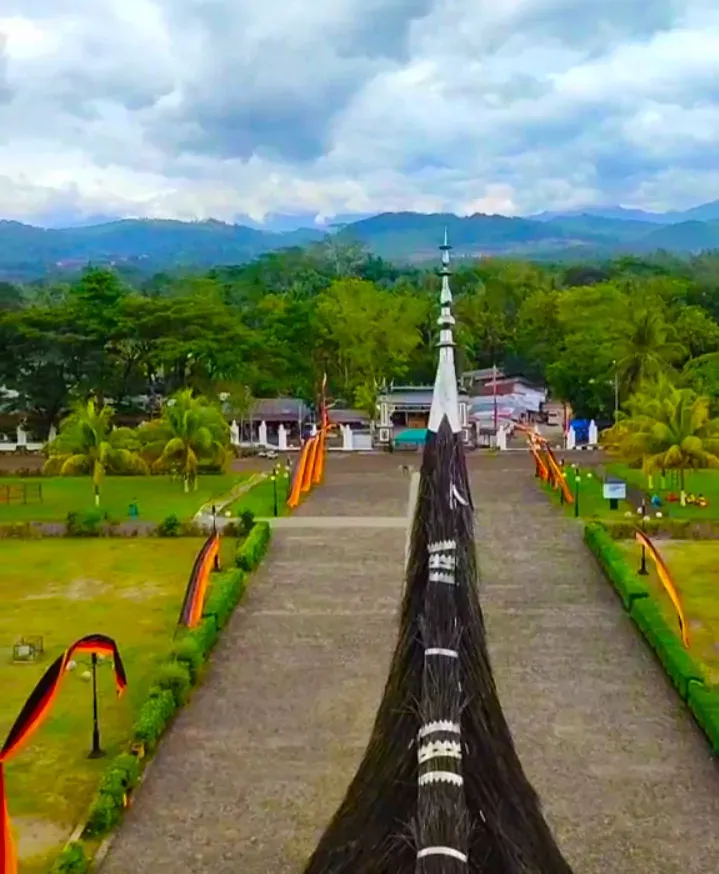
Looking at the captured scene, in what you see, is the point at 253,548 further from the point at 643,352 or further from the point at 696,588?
the point at 643,352

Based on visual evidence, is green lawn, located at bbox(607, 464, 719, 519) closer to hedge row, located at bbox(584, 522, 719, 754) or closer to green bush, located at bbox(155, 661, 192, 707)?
hedge row, located at bbox(584, 522, 719, 754)

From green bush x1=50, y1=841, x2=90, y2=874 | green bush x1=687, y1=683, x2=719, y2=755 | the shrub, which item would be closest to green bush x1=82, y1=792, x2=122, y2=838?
green bush x1=50, y1=841, x2=90, y2=874

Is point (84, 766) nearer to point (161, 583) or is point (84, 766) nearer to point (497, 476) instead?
point (161, 583)

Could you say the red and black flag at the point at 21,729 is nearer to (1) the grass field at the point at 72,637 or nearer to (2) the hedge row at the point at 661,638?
(1) the grass field at the point at 72,637

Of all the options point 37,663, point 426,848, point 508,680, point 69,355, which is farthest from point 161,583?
point 69,355

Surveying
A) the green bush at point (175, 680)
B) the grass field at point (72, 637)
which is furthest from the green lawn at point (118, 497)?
the green bush at point (175, 680)

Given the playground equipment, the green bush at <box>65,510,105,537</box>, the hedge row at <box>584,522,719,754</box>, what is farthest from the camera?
the playground equipment
